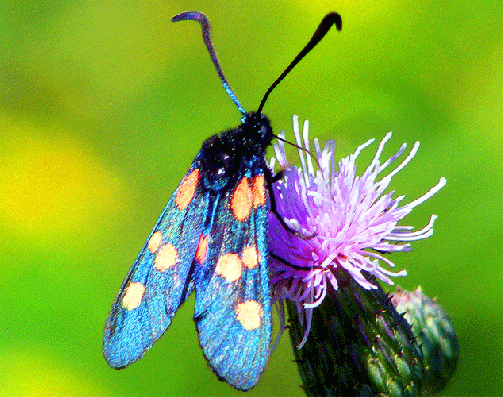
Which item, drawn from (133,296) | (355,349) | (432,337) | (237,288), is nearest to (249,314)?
(237,288)

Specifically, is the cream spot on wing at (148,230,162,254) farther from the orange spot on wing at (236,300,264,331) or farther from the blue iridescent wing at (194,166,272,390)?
the orange spot on wing at (236,300,264,331)

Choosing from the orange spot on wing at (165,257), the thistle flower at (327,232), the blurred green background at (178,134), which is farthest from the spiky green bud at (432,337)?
the orange spot on wing at (165,257)

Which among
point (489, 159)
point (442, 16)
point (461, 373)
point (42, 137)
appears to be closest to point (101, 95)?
point (42, 137)

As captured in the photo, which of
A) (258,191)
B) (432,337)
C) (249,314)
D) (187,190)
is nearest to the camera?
(249,314)

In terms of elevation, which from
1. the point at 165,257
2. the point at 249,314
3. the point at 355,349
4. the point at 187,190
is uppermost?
the point at 187,190

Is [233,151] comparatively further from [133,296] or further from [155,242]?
[133,296]

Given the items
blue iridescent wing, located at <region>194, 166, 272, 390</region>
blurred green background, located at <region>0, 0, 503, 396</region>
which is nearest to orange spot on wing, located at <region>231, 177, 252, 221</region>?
blue iridescent wing, located at <region>194, 166, 272, 390</region>
